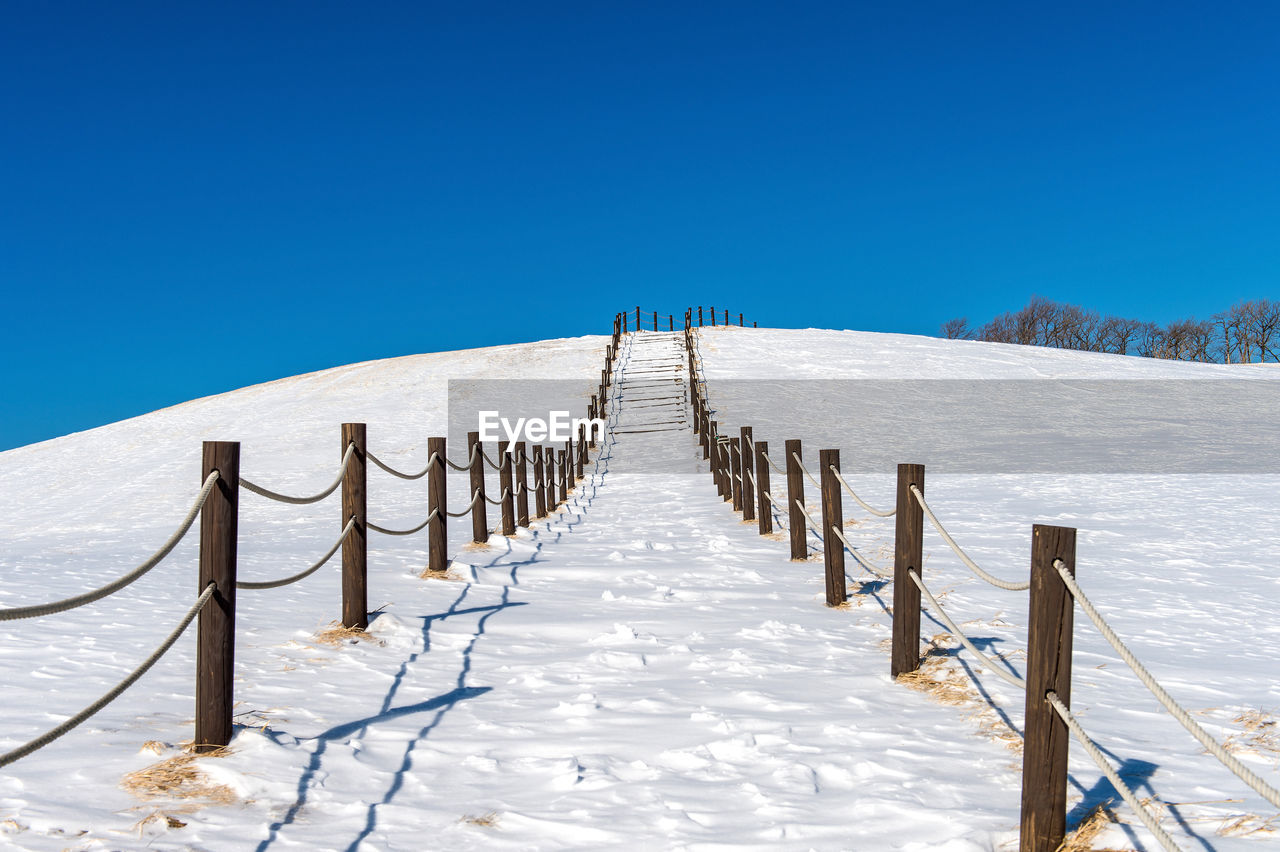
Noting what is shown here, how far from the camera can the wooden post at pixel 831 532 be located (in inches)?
247

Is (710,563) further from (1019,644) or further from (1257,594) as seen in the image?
(1257,594)

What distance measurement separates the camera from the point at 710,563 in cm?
821

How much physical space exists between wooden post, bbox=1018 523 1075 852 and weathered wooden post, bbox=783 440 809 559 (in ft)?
17.2

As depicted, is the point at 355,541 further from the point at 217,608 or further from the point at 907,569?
the point at 907,569

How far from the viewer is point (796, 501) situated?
26.9ft

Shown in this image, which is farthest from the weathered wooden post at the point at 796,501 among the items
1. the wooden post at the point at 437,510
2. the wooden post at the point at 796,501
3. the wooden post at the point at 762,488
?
the wooden post at the point at 437,510

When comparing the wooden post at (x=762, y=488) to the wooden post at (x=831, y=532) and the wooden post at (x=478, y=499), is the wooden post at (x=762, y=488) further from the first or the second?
the wooden post at (x=831, y=532)

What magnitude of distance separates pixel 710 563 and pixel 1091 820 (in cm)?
542

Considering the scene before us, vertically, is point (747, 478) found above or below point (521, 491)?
above

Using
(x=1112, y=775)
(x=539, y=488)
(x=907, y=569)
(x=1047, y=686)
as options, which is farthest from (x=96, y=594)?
(x=539, y=488)

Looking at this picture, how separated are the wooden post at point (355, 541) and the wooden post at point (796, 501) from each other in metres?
3.95

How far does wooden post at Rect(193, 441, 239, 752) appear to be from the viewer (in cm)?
339

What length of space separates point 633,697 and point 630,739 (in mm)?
563

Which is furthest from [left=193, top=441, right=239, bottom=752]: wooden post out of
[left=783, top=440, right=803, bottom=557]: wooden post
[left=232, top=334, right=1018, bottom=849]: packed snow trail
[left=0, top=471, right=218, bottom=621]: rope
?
[left=783, top=440, right=803, bottom=557]: wooden post
